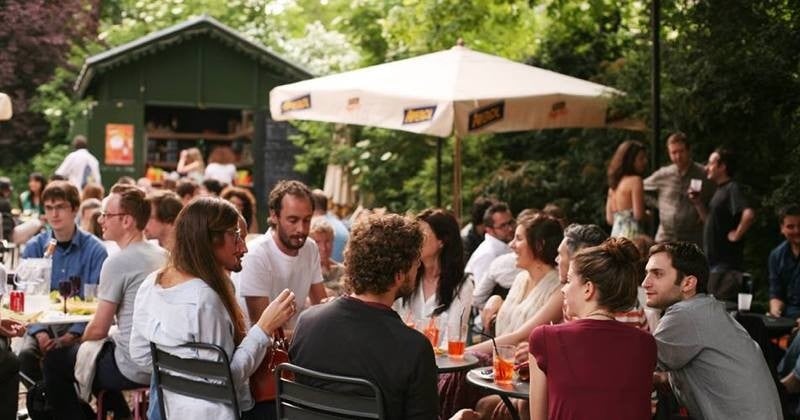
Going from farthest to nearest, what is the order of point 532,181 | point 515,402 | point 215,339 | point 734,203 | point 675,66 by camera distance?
1. point 532,181
2. point 675,66
3. point 734,203
4. point 515,402
5. point 215,339

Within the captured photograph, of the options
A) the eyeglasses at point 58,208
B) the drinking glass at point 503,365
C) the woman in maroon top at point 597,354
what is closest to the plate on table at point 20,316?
the eyeglasses at point 58,208

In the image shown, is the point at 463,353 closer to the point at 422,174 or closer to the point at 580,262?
the point at 580,262

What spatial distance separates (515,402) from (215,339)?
155 cm

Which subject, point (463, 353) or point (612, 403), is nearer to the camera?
point (612, 403)

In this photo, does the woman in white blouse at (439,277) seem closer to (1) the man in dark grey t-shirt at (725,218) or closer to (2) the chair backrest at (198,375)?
(2) the chair backrest at (198,375)

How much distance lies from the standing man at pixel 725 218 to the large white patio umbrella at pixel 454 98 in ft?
4.40

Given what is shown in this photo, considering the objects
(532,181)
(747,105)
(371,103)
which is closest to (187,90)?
(532,181)

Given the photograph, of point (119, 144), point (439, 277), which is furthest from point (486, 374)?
point (119, 144)

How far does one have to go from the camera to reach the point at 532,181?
15.4 metres

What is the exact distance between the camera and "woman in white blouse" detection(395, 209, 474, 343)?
7355 mm

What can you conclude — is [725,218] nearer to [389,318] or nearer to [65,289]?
[65,289]

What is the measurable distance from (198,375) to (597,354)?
5.50 feet

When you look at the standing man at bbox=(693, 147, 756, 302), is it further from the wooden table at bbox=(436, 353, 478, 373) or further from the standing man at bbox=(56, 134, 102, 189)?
the standing man at bbox=(56, 134, 102, 189)

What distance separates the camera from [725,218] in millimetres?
10500
